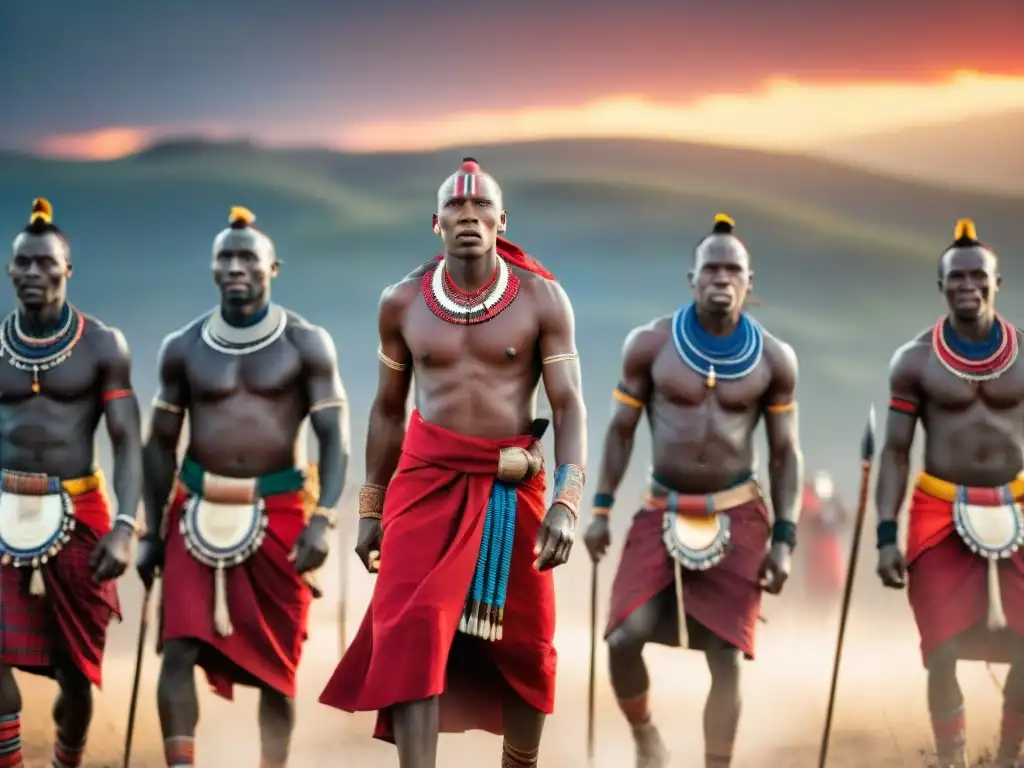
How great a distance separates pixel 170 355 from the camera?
724 cm

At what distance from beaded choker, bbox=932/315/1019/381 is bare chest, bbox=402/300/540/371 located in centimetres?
236

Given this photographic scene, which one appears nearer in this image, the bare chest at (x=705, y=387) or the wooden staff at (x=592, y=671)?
the bare chest at (x=705, y=387)

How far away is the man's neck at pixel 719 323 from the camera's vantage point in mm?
7227

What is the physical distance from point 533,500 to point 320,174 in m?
8.38

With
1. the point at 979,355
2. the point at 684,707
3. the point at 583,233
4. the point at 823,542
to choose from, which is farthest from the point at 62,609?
the point at 583,233

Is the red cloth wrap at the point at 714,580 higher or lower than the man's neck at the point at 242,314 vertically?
lower

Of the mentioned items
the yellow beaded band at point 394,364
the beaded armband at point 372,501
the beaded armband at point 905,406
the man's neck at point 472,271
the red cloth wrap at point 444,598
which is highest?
the beaded armband at point 905,406

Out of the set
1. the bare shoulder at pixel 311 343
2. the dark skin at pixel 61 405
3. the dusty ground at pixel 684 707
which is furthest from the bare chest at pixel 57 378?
the dusty ground at pixel 684 707

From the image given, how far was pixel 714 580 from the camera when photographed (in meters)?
7.08

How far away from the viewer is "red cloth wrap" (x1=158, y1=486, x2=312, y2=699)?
6953 mm

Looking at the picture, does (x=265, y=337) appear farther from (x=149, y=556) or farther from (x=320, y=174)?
(x=320, y=174)

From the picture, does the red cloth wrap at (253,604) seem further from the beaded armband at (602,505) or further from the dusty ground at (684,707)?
the dusty ground at (684,707)

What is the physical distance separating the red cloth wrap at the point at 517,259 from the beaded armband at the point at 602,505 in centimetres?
173

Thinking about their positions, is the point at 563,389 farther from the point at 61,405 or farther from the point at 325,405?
the point at 61,405
